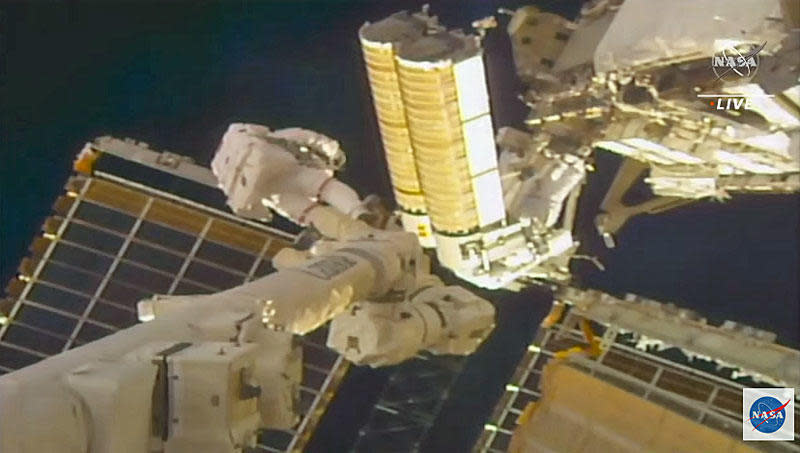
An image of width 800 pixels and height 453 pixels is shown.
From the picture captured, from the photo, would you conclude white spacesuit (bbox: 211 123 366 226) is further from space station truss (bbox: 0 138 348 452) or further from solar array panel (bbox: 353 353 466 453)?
solar array panel (bbox: 353 353 466 453)

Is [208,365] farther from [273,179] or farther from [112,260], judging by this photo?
[112,260]

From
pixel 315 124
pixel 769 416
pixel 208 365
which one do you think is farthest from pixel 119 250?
pixel 208 365

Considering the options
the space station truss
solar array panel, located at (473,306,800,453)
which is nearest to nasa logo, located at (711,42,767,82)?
solar array panel, located at (473,306,800,453)

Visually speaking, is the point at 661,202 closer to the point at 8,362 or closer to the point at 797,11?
the point at 797,11

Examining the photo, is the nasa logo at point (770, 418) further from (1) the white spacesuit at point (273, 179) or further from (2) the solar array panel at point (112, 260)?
(2) the solar array panel at point (112, 260)

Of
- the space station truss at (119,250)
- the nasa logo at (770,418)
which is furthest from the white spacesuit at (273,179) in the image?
the space station truss at (119,250)
